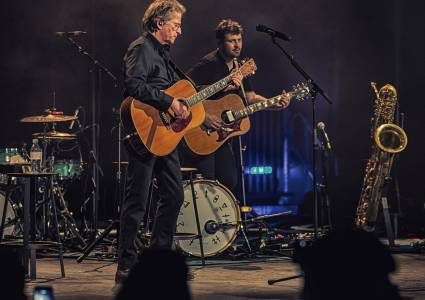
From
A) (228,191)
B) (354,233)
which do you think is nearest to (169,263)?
(354,233)

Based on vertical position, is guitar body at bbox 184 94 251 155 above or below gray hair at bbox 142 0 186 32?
below

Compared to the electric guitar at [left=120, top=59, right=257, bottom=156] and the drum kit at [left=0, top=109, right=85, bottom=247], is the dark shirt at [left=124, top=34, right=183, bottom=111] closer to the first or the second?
the electric guitar at [left=120, top=59, right=257, bottom=156]

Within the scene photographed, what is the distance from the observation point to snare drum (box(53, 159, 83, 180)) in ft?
31.7

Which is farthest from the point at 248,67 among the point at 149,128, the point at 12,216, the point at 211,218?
the point at 12,216

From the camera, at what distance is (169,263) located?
9.02 ft

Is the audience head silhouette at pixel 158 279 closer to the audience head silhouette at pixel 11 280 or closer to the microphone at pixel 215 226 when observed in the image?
the audience head silhouette at pixel 11 280

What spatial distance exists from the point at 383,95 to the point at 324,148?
0.91 metres

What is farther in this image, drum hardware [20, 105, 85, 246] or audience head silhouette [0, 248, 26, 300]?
drum hardware [20, 105, 85, 246]

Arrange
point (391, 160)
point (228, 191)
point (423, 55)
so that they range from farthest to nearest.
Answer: point (423, 55)
point (391, 160)
point (228, 191)

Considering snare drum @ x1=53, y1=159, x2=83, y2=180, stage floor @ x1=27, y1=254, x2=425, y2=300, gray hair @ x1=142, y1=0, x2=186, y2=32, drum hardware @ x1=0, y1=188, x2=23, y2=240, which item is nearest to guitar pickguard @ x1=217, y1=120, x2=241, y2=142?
stage floor @ x1=27, y1=254, x2=425, y2=300

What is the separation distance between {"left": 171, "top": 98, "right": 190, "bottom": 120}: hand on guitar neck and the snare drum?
11.9 feet

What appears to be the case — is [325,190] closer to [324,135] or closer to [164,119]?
[324,135]

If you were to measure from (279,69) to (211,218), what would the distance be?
3880 mm

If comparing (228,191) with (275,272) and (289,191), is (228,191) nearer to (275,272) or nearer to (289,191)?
(275,272)
